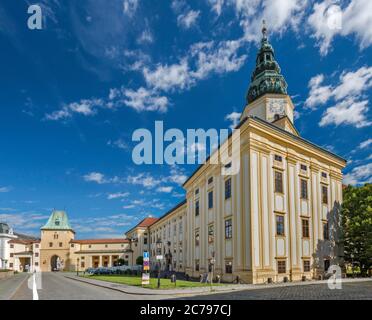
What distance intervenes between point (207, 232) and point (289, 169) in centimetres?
1232

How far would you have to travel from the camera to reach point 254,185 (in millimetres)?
29438

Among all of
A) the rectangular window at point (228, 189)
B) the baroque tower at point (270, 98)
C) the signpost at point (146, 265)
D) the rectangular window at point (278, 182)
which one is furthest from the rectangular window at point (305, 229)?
the signpost at point (146, 265)

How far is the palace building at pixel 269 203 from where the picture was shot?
29266mm

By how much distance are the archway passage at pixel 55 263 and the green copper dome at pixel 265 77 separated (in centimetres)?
7501

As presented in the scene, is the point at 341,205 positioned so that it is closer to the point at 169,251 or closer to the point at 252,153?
the point at 252,153

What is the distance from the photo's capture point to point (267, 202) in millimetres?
30047

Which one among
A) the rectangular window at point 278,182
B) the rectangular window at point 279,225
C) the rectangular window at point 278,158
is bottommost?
the rectangular window at point 279,225

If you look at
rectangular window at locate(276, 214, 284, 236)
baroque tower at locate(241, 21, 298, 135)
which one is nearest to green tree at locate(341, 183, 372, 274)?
rectangular window at locate(276, 214, 284, 236)

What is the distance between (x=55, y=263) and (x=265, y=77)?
265 ft

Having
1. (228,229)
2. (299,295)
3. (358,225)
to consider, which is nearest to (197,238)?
(228,229)

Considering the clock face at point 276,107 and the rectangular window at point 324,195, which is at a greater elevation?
the clock face at point 276,107

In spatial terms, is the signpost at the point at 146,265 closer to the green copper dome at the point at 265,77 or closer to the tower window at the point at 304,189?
the tower window at the point at 304,189

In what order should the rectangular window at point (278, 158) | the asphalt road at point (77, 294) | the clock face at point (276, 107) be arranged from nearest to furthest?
the asphalt road at point (77, 294) < the rectangular window at point (278, 158) < the clock face at point (276, 107)
